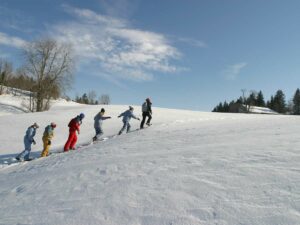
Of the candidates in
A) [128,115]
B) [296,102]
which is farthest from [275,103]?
[128,115]

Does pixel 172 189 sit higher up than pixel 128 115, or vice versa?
pixel 128 115

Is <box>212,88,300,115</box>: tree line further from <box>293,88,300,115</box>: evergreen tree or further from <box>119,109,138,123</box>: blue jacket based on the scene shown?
<box>119,109,138,123</box>: blue jacket

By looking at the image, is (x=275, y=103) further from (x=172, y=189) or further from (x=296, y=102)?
(x=172, y=189)

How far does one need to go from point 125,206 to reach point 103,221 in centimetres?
61

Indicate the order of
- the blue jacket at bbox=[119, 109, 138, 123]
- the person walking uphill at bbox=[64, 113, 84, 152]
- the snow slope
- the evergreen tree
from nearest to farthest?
the snow slope, the person walking uphill at bbox=[64, 113, 84, 152], the blue jacket at bbox=[119, 109, 138, 123], the evergreen tree

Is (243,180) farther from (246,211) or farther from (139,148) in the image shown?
(139,148)

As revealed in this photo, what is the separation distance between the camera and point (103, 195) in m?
7.05

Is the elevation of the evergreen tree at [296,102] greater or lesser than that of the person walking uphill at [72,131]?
greater

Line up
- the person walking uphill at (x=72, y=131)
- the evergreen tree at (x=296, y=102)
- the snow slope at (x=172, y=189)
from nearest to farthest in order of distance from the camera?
1. the snow slope at (x=172, y=189)
2. the person walking uphill at (x=72, y=131)
3. the evergreen tree at (x=296, y=102)

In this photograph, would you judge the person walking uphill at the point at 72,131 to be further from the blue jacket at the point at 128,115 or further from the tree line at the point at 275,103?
the tree line at the point at 275,103

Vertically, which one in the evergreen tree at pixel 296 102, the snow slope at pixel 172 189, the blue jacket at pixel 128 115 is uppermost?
the evergreen tree at pixel 296 102

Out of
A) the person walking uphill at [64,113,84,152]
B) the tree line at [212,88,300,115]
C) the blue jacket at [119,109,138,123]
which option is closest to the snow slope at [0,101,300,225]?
the person walking uphill at [64,113,84,152]

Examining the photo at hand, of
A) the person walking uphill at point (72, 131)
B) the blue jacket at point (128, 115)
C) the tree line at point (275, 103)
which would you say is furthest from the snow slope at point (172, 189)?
the tree line at point (275, 103)

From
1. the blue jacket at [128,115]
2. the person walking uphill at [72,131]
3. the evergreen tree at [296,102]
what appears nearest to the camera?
→ the person walking uphill at [72,131]
